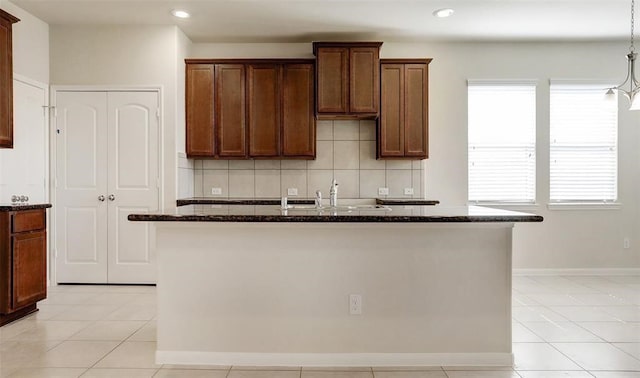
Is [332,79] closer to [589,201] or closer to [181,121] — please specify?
[181,121]

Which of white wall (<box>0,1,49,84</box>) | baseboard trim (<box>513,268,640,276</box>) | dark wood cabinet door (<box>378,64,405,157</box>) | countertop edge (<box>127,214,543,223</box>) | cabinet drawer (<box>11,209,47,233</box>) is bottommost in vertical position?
baseboard trim (<box>513,268,640,276</box>)

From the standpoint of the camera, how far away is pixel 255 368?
2457mm

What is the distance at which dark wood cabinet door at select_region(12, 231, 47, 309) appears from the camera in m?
3.28

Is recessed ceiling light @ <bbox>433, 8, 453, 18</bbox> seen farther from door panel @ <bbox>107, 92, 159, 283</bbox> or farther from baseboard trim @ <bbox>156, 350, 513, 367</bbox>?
baseboard trim @ <bbox>156, 350, 513, 367</bbox>

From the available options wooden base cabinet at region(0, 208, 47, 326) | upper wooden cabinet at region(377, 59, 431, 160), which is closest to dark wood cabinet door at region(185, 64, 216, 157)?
wooden base cabinet at region(0, 208, 47, 326)

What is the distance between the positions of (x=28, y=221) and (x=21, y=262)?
1.08ft

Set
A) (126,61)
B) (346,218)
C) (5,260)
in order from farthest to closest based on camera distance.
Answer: (126,61) → (5,260) → (346,218)

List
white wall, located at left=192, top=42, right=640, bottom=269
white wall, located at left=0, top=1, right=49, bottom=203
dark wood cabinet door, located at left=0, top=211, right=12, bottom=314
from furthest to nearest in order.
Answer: white wall, located at left=192, top=42, right=640, bottom=269, white wall, located at left=0, top=1, right=49, bottom=203, dark wood cabinet door, located at left=0, top=211, right=12, bottom=314

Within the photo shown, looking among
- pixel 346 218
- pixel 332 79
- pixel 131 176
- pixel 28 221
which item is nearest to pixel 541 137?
pixel 332 79

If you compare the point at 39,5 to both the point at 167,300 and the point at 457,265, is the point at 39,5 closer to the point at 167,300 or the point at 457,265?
the point at 167,300

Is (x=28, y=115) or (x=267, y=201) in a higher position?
(x=28, y=115)

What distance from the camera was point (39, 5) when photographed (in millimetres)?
3988

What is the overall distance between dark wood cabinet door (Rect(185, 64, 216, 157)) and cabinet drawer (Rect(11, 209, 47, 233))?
5.49 feet

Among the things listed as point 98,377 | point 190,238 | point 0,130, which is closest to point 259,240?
point 190,238
